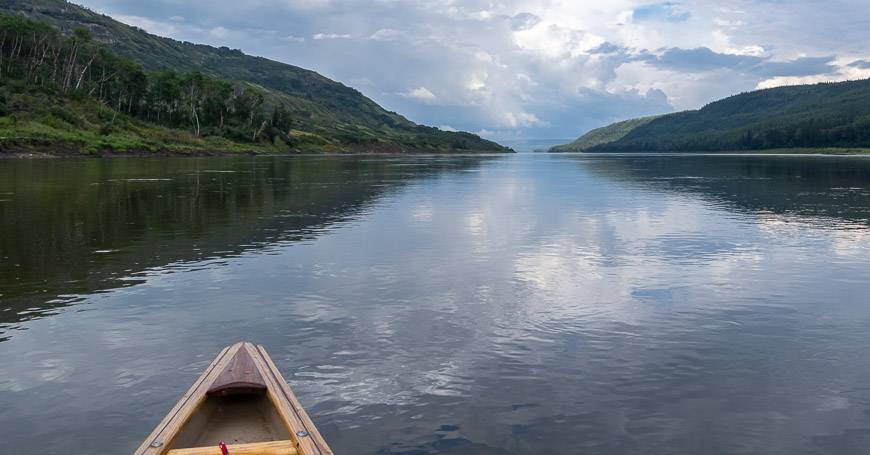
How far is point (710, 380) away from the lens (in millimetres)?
15297

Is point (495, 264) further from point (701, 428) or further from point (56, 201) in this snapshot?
point (56, 201)

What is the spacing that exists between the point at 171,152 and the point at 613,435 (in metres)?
168

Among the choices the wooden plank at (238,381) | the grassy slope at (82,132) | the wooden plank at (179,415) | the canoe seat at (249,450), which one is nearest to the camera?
the canoe seat at (249,450)

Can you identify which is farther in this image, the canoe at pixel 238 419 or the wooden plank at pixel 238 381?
the wooden plank at pixel 238 381

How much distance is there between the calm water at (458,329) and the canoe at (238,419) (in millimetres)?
1453

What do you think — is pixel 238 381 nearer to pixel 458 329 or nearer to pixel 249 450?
pixel 249 450

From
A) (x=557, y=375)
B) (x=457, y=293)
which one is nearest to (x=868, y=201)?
(x=457, y=293)

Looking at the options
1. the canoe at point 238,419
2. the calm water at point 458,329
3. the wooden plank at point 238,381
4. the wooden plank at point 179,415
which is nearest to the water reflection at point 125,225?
the calm water at point 458,329

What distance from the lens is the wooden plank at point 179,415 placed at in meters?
9.64

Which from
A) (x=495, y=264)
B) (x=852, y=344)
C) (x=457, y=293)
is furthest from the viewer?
(x=495, y=264)

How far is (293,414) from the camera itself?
10.8m

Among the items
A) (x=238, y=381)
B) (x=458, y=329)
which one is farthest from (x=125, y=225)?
(x=238, y=381)

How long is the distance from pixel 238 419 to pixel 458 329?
9006 mm

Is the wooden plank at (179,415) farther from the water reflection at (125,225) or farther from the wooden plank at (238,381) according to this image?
the water reflection at (125,225)
